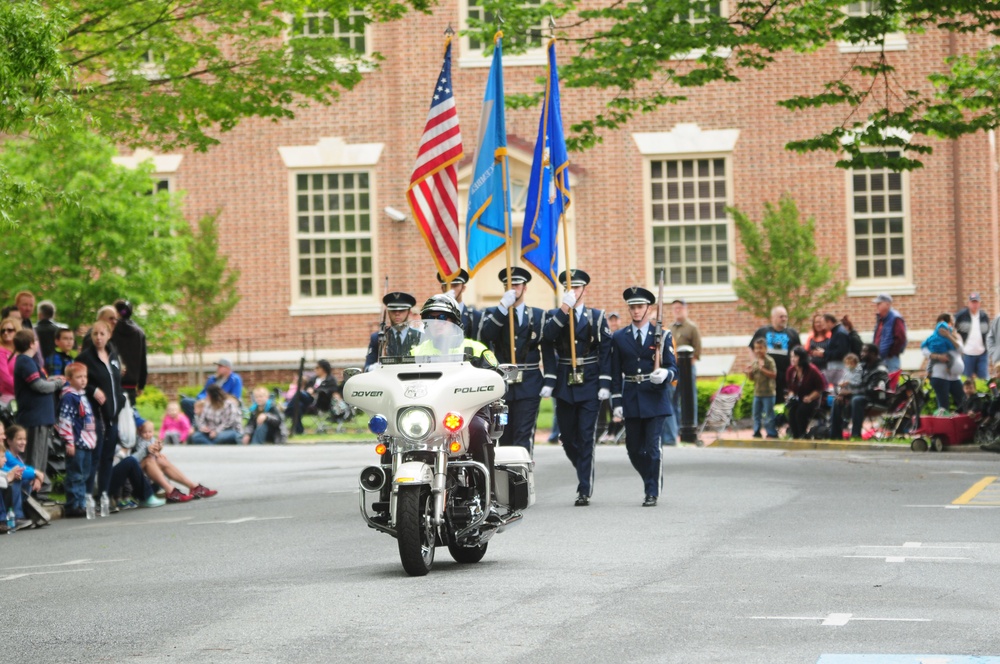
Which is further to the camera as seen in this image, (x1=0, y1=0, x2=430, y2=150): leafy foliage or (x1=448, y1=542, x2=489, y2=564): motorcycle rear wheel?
(x1=0, y1=0, x2=430, y2=150): leafy foliage

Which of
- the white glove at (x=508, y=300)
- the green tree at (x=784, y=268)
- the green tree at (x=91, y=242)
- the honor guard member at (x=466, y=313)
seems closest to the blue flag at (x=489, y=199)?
the honor guard member at (x=466, y=313)

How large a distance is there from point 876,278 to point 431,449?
2330 centimetres

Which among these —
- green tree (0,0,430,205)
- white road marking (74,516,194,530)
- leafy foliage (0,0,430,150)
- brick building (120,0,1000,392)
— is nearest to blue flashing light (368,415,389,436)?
white road marking (74,516,194,530)

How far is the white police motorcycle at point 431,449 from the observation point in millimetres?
9883

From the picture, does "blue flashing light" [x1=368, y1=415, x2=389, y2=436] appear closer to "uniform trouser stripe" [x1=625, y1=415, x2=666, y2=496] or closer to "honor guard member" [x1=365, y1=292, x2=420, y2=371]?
"honor guard member" [x1=365, y1=292, x2=420, y2=371]

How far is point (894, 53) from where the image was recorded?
1254 inches

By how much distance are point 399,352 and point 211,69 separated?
829 cm

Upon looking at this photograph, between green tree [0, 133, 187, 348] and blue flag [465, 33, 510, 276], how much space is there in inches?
512

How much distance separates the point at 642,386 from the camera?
14648 millimetres

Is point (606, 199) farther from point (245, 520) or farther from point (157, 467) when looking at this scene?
point (245, 520)

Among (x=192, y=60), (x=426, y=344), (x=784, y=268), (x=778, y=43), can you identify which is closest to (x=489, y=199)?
(x=192, y=60)

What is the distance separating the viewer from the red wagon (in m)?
20.2

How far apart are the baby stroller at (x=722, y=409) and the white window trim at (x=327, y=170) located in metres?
9.29

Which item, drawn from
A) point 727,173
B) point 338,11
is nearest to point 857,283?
point 727,173
